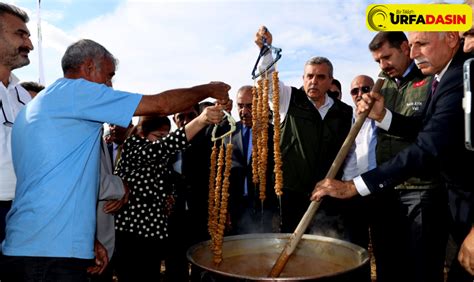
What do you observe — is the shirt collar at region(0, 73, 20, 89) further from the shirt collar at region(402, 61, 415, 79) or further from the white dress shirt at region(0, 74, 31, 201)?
the shirt collar at region(402, 61, 415, 79)

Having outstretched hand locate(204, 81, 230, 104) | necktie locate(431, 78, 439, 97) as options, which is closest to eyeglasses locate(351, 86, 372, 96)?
necktie locate(431, 78, 439, 97)

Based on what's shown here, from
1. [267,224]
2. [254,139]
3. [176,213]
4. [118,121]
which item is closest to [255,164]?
[254,139]

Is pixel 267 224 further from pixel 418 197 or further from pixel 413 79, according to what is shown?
pixel 413 79

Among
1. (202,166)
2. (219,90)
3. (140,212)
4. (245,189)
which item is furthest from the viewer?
(202,166)

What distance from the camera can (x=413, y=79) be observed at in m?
4.28

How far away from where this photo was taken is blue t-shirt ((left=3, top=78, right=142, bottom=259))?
8.51 ft

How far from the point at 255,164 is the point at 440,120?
57.2 inches

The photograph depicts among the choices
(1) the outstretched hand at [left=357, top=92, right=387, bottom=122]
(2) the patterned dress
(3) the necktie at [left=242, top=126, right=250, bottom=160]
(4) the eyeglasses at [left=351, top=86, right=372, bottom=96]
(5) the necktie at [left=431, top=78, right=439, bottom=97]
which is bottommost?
(2) the patterned dress

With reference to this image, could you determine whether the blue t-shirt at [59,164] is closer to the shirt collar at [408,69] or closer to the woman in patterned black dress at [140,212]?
the woman in patterned black dress at [140,212]

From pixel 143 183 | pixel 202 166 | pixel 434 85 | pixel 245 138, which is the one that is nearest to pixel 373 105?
pixel 434 85

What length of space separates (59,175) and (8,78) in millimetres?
1604

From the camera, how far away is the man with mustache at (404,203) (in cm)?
372

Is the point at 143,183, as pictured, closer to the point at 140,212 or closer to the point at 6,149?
the point at 140,212

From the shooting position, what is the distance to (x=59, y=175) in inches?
103
